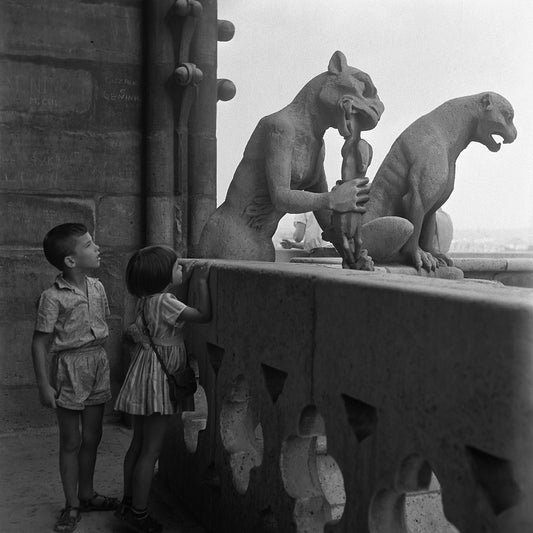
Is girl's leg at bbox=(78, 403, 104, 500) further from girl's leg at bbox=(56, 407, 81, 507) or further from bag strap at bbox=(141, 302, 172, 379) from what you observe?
bag strap at bbox=(141, 302, 172, 379)

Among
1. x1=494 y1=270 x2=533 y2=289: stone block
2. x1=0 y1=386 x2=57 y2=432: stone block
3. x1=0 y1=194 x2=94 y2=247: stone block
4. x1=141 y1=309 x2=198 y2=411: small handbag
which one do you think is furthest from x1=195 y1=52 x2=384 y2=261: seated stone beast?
x1=494 y1=270 x2=533 y2=289: stone block

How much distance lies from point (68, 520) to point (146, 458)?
439 mm

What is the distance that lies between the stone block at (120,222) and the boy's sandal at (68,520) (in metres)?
1.89

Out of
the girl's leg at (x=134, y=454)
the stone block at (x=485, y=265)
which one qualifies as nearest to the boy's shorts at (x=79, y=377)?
the girl's leg at (x=134, y=454)

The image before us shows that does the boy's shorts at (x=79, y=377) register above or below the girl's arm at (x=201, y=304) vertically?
below

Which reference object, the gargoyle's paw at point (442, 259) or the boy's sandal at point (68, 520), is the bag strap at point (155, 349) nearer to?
the boy's sandal at point (68, 520)

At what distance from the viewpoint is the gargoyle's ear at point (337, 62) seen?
3660mm

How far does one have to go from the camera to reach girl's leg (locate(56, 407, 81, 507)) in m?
2.71

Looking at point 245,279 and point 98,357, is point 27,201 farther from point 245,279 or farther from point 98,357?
point 245,279

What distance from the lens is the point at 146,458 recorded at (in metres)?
2.60

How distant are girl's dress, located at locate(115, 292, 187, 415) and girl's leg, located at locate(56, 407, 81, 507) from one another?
0.80 feet

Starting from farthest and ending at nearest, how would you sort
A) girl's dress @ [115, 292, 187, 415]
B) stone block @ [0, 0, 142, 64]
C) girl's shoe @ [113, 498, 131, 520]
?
stone block @ [0, 0, 142, 64], girl's shoe @ [113, 498, 131, 520], girl's dress @ [115, 292, 187, 415]

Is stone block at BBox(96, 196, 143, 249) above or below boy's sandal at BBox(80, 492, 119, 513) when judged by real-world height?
above

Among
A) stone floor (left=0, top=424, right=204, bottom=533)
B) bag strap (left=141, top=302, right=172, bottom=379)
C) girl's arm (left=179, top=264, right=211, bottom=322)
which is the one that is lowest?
stone floor (left=0, top=424, right=204, bottom=533)
